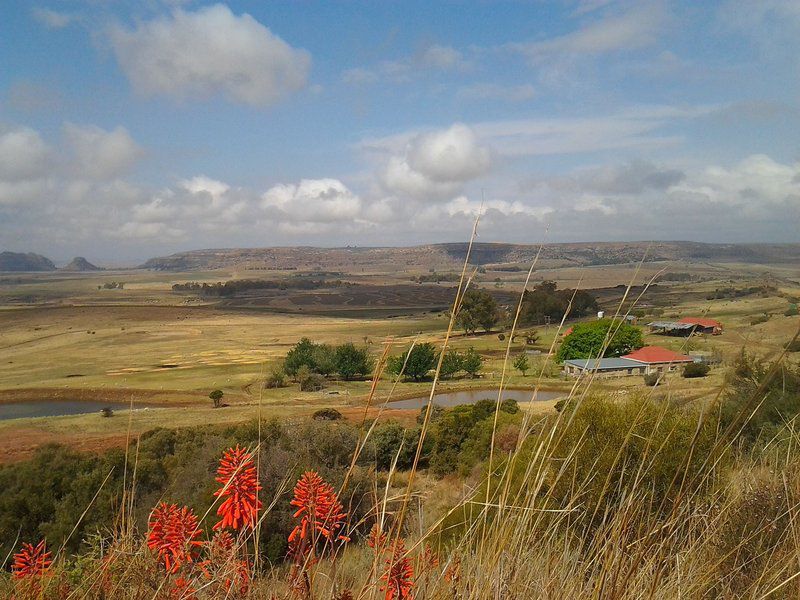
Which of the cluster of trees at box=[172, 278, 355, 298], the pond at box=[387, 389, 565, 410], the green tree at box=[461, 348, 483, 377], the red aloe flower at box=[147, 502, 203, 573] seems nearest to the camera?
the red aloe flower at box=[147, 502, 203, 573]

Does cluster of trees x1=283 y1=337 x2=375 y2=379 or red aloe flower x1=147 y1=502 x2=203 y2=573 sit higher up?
red aloe flower x1=147 y1=502 x2=203 y2=573

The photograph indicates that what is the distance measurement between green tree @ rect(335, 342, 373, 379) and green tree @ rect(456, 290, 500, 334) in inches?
656

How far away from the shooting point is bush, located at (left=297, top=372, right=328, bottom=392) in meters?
51.1

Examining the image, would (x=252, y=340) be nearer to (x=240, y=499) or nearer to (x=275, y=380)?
(x=275, y=380)

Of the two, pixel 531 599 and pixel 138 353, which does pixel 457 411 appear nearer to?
pixel 531 599

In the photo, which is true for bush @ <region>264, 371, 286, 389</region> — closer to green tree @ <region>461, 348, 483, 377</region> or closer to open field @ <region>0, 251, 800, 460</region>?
open field @ <region>0, 251, 800, 460</region>

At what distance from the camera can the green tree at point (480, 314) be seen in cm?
7075

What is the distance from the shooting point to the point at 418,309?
387 feet

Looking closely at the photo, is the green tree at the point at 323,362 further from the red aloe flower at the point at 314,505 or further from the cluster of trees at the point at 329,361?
the red aloe flower at the point at 314,505

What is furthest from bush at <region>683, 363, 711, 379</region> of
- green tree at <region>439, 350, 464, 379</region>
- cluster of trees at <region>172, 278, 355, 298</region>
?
cluster of trees at <region>172, 278, 355, 298</region>

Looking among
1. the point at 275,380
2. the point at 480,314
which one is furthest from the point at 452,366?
the point at 480,314

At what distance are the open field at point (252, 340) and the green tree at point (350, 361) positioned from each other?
1.42 metres

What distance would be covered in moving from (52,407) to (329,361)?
2483 cm

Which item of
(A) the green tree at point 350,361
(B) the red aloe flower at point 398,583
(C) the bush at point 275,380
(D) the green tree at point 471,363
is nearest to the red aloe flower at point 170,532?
(B) the red aloe flower at point 398,583
